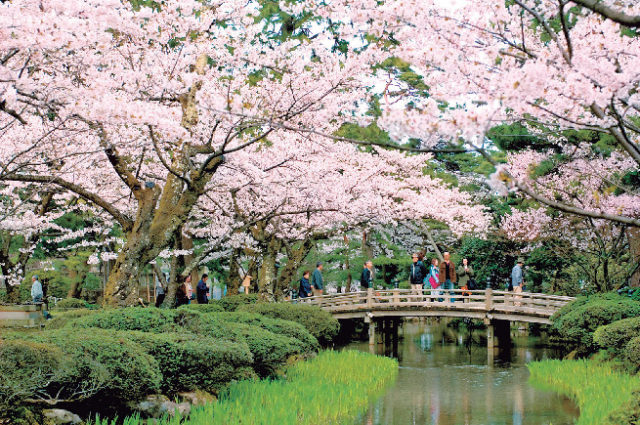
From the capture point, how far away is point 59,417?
22.1 ft

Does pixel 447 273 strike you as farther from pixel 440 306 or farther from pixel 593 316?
pixel 593 316

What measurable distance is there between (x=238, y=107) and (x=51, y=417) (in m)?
4.72

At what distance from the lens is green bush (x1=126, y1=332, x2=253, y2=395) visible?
27.4ft

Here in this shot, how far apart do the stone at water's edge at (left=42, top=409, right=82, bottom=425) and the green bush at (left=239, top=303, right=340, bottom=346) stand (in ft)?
27.8

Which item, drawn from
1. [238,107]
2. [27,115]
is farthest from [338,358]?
[27,115]

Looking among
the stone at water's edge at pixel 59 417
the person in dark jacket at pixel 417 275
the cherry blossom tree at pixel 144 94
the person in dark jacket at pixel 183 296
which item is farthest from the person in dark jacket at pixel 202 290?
the stone at water's edge at pixel 59 417

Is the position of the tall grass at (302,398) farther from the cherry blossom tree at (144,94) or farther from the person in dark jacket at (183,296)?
the person in dark jacket at (183,296)

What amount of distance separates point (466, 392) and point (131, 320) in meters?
6.27

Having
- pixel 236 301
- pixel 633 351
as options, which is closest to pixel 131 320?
pixel 633 351

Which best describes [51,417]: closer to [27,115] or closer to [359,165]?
[27,115]

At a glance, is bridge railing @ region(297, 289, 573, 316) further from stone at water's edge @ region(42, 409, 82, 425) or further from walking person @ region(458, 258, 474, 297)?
stone at water's edge @ region(42, 409, 82, 425)

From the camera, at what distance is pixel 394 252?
2930 cm

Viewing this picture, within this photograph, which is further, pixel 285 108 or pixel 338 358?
pixel 338 358

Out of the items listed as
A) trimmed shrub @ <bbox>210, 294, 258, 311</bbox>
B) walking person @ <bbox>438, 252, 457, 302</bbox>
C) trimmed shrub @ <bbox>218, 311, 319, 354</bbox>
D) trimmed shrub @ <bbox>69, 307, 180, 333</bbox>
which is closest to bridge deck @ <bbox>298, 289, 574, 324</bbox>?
walking person @ <bbox>438, 252, 457, 302</bbox>
